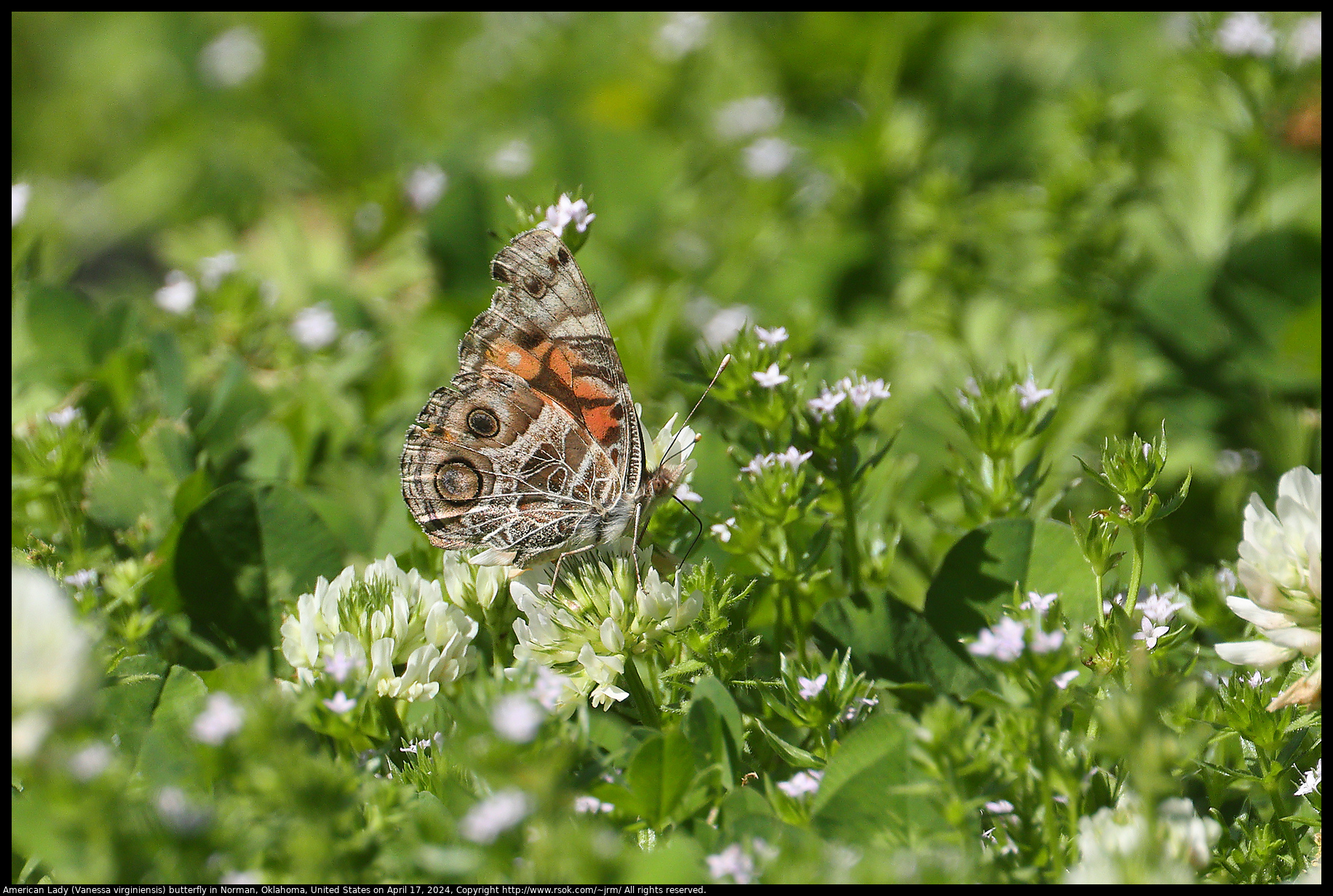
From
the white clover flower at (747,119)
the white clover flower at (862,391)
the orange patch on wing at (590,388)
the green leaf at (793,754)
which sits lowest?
the green leaf at (793,754)

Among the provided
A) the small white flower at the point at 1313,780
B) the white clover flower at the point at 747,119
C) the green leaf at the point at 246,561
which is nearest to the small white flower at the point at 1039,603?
the small white flower at the point at 1313,780

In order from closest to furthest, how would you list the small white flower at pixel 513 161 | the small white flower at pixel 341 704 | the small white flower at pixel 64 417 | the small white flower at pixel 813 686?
the small white flower at pixel 341 704 → the small white flower at pixel 813 686 → the small white flower at pixel 64 417 → the small white flower at pixel 513 161

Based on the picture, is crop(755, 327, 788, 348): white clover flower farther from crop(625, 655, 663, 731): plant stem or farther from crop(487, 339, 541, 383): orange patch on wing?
crop(625, 655, 663, 731): plant stem

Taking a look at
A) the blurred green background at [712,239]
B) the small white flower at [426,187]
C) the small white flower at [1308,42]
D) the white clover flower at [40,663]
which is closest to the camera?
the white clover flower at [40,663]

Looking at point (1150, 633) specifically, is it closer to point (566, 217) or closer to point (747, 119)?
point (566, 217)

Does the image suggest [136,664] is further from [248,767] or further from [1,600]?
[248,767]

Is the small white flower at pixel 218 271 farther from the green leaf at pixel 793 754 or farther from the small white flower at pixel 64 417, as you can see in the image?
the green leaf at pixel 793 754
